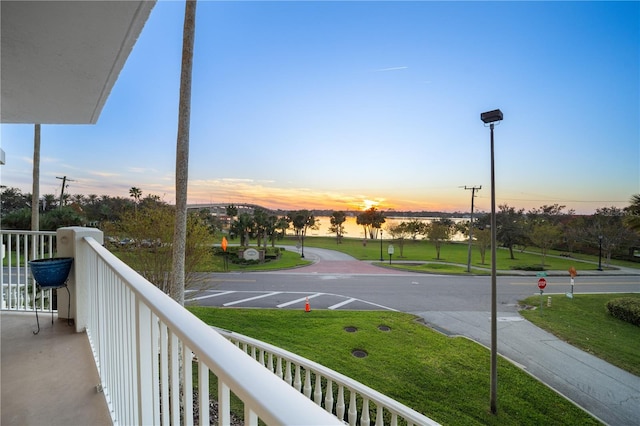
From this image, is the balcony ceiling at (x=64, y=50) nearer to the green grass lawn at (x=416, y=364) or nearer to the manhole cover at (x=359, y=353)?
the green grass lawn at (x=416, y=364)

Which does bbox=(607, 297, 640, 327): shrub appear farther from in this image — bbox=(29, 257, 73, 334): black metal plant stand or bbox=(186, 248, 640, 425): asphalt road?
bbox=(29, 257, 73, 334): black metal plant stand

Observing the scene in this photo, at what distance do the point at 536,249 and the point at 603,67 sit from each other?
37.8 feet

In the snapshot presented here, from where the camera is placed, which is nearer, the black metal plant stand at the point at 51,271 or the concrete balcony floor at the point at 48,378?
the concrete balcony floor at the point at 48,378

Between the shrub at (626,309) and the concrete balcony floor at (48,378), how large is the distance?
15766 mm

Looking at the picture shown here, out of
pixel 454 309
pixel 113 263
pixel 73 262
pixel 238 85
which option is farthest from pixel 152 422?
pixel 238 85

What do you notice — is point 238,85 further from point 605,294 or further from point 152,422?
point 605,294

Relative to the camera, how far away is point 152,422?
969 mm

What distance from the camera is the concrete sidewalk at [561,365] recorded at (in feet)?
23.0

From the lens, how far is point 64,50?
228cm

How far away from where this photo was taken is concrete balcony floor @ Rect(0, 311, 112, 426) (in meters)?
1.64

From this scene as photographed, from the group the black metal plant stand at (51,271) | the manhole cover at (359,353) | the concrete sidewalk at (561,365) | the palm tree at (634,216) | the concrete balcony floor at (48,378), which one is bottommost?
the concrete sidewalk at (561,365)

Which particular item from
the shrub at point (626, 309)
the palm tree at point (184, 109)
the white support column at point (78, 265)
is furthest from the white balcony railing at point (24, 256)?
the shrub at point (626, 309)

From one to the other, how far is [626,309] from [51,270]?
16.4 m

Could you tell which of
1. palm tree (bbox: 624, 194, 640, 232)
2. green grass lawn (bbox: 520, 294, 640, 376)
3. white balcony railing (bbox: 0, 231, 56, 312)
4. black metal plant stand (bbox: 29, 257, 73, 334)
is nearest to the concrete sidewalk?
green grass lawn (bbox: 520, 294, 640, 376)
